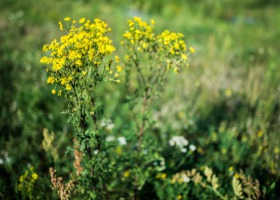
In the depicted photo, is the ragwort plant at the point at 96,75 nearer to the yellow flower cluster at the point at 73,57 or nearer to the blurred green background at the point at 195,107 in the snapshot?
the yellow flower cluster at the point at 73,57

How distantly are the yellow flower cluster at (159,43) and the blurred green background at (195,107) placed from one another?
3.72 feet

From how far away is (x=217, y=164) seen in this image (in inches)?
124

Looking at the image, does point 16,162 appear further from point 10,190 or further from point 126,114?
point 126,114

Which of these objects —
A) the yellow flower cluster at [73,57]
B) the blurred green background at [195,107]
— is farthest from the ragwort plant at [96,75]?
the blurred green background at [195,107]

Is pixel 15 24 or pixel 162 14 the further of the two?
pixel 162 14

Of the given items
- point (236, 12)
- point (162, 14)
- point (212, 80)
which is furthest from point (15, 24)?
point (236, 12)

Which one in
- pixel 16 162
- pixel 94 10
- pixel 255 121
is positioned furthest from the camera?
pixel 94 10

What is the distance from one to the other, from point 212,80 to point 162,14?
5.48m

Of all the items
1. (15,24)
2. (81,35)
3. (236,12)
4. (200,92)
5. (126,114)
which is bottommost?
(81,35)

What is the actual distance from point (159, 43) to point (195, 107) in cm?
214

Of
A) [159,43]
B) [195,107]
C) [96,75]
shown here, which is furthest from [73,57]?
[195,107]

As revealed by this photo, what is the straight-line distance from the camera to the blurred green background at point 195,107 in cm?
314

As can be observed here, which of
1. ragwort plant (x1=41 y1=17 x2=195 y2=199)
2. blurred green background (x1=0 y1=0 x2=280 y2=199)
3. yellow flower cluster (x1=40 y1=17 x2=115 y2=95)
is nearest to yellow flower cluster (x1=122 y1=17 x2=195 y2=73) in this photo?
ragwort plant (x1=41 y1=17 x2=195 y2=199)

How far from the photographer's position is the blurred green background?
314cm
